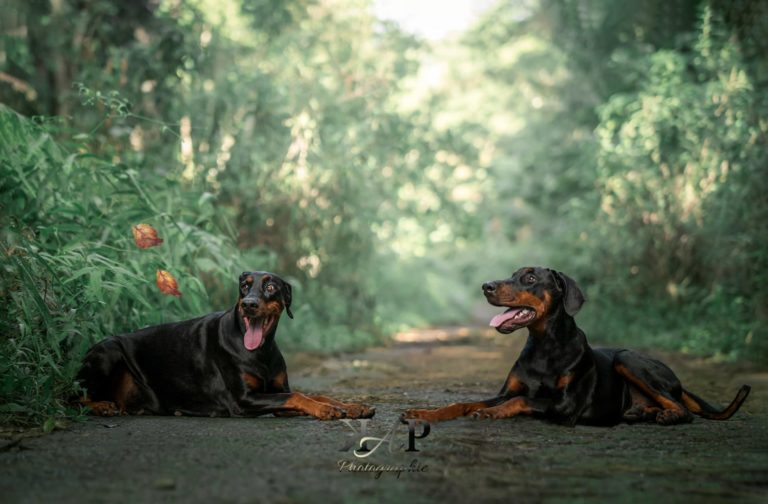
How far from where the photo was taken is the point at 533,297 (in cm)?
521

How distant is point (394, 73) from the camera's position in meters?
16.5

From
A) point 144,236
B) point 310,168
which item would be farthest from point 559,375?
point 310,168

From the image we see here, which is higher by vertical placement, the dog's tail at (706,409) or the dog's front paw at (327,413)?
the dog's tail at (706,409)

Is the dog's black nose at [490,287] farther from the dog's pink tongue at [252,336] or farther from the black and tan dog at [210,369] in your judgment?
the dog's pink tongue at [252,336]

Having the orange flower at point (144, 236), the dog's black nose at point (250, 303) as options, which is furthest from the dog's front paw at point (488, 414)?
the orange flower at point (144, 236)

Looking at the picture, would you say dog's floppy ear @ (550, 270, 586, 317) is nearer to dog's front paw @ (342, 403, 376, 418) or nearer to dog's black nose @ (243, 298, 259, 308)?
dog's front paw @ (342, 403, 376, 418)

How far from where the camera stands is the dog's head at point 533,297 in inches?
205

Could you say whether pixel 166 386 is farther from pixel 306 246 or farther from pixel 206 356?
pixel 306 246

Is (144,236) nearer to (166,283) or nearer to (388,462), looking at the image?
(166,283)

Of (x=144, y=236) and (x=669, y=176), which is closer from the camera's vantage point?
(x=144, y=236)

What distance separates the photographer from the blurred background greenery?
6.34 m

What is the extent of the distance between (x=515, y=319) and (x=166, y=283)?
2748 mm

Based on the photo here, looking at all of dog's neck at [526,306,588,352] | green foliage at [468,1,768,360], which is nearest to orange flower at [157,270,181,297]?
dog's neck at [526,306,588,352]

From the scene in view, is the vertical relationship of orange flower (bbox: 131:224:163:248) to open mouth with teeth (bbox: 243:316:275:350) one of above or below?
above
